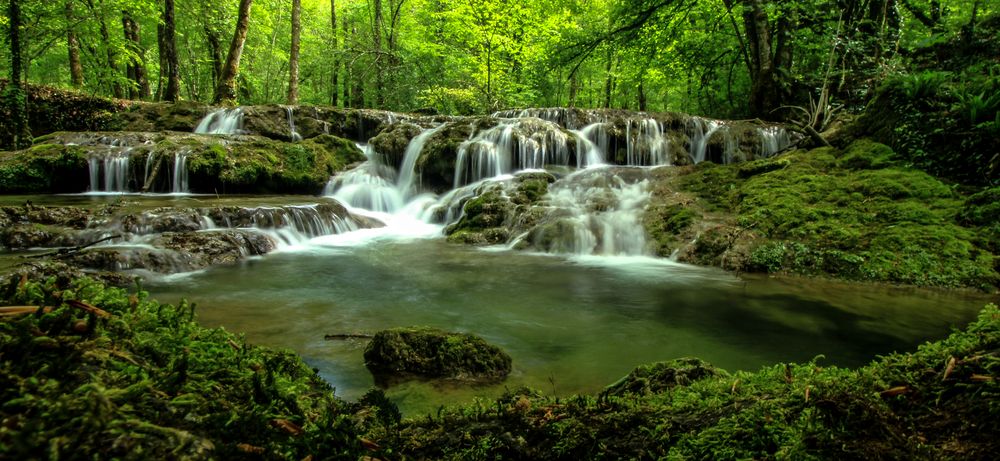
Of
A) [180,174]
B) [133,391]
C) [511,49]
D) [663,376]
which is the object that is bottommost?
[663,376]

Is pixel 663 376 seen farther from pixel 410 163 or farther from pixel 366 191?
pixel 410 163

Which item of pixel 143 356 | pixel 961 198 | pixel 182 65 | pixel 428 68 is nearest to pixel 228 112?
pixel 428 68

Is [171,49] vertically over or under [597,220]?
over

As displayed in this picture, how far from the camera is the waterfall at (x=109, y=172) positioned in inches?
474

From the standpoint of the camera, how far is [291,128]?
17125 millimetres

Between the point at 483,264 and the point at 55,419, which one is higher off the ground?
the point at 55,419

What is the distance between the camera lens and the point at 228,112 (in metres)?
16.4

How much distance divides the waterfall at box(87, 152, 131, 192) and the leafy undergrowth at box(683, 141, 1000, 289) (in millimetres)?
14875

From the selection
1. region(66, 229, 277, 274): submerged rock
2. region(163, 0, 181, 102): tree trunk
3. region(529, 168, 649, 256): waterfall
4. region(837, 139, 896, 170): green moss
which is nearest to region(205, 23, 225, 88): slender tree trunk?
region(163, 0, 181, 102): tree trunk

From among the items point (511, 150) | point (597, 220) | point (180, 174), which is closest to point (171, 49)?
point (180, 174)

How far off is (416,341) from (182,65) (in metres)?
29.5

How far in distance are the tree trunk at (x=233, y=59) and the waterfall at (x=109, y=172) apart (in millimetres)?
5811

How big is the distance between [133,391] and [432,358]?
276 cm

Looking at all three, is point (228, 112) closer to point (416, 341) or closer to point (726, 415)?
point (416, 341)
